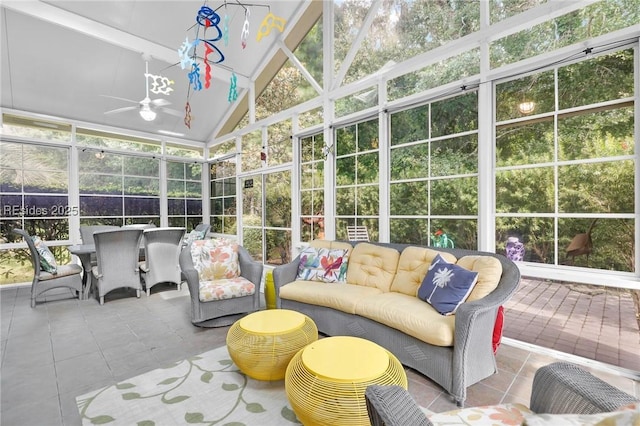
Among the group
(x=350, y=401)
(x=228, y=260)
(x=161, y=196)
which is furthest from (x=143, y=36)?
(x=350, y=401)

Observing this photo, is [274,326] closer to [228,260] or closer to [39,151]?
[228,260]

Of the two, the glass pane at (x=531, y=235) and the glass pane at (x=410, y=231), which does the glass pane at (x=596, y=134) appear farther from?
the glass pane at (x=410, y=231)

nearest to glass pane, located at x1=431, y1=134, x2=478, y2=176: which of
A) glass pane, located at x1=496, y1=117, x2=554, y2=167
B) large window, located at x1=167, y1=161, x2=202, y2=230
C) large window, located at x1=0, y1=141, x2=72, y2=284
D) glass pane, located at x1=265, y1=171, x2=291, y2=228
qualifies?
glass pane, located at x1=496, y1=117, x2=554, y2=167

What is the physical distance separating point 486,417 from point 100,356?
2961 mm

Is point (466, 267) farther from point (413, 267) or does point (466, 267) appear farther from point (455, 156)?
point (455, 156)

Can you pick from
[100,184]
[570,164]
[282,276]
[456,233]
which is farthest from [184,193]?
[570,164]

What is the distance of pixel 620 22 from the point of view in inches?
87.3

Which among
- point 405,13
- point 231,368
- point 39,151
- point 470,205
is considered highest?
point 405,13

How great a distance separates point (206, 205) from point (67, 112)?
3.28m

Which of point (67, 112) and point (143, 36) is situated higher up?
point (143, 36)

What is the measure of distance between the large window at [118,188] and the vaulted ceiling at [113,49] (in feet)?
2.52

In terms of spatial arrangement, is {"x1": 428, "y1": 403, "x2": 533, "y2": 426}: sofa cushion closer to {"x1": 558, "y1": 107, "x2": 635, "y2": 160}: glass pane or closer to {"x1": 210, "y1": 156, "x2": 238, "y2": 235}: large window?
{"x1": 558, "y1": 107, "x2": 635, "y2": 160}: glass pane

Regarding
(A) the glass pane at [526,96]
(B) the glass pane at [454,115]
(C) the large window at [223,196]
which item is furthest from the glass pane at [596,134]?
(C) the large window at [223,196]

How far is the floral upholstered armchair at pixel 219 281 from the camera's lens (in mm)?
3105
